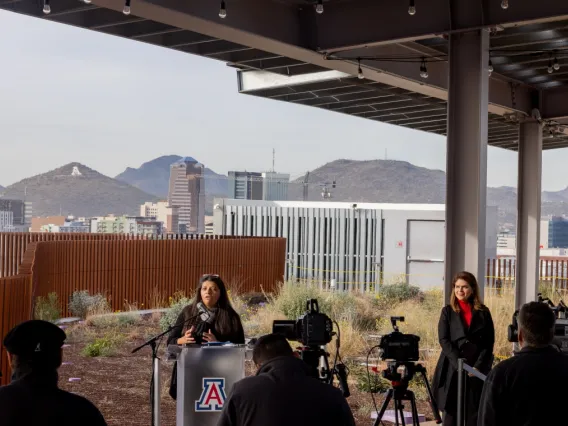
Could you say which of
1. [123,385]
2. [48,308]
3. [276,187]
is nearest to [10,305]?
[123,385]

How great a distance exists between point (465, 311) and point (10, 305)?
5.87 m

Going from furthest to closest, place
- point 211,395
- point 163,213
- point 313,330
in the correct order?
point 163,213 < point 211,395 < point 313,330

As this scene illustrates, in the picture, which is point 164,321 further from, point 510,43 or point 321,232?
point 321,232

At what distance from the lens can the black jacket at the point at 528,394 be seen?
180 inches

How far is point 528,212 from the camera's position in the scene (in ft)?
64.7

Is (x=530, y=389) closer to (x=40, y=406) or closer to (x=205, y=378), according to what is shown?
(x=40, y=406)

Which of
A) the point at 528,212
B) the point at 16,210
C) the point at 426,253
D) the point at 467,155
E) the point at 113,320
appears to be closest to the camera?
the point at 467,155

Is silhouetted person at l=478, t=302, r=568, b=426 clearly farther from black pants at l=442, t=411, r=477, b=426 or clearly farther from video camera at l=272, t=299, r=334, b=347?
black pants at l=442, t=411, r=477, b=426

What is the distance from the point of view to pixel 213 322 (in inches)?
317

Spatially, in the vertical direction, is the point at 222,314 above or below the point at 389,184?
below

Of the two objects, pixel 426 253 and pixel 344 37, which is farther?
pixel 426 253

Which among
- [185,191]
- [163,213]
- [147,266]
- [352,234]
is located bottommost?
[147,266]

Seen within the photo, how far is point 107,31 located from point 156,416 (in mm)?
6943

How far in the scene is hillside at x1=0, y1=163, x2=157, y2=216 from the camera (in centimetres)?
15600
